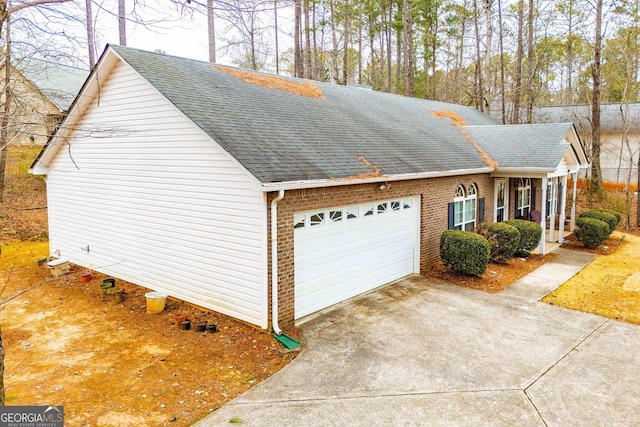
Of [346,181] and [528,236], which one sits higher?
[346,181]

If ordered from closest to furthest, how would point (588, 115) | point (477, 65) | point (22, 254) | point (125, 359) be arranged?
point (125, 359)
point (22, 254)
point (588, 115)
point (477, 65)

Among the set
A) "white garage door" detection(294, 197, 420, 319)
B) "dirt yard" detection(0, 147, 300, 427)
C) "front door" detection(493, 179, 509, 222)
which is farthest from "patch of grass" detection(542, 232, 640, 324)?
"dirt yard" detection(0, 147, 300, 427)

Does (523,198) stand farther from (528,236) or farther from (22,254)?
(22,254)

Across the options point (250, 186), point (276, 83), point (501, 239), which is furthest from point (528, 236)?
point (250, 186)

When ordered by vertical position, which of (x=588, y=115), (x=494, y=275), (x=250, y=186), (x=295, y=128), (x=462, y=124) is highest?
(x=588, y=115)

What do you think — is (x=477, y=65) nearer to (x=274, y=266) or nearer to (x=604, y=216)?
(x=604, y=216)

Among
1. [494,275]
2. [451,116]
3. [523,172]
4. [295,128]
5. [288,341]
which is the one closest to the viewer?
[288,341]

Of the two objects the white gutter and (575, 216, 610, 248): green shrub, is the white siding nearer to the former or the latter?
the white gutter

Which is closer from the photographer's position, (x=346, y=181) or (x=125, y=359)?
(x=125, y=359)

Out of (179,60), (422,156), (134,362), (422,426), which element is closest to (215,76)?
(179,60)
